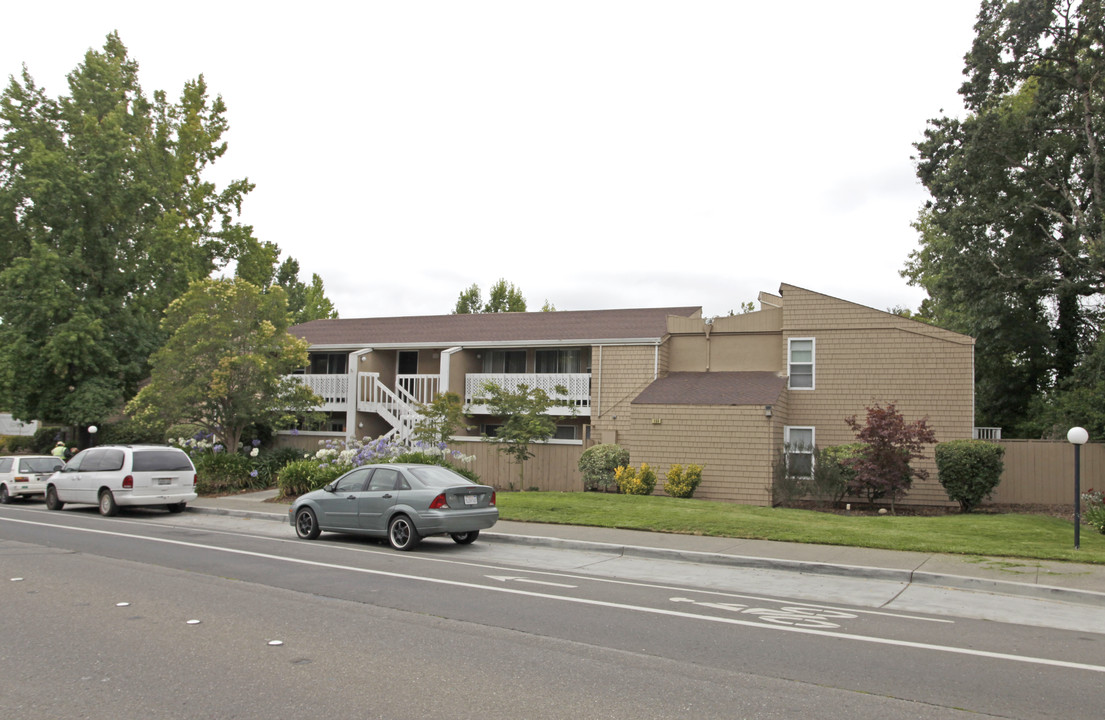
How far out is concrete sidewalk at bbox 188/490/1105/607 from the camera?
10.7m

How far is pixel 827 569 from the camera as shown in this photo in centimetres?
1188

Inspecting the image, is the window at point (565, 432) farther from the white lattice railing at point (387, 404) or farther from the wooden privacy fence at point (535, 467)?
the white lattice railing at point (387, 404)

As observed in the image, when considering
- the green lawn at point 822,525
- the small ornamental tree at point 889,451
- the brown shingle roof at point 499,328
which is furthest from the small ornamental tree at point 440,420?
the small ornamental tree at point 889,451

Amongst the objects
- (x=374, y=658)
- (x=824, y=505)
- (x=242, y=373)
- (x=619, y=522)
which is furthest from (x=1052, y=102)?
(x=374, y=658)

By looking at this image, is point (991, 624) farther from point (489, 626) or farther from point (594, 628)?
point (489, 626)

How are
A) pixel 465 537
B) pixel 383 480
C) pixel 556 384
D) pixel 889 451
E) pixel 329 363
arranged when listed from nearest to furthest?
pixel 383 480
pixel 465 537
pixel 889 451
pixel 556 384
pixel 329 363

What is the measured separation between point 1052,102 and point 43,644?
32.1m

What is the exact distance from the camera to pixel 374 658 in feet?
22.2

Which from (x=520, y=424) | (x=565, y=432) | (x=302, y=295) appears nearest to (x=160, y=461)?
(x=520, y=424)

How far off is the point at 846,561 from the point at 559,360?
18.7 metres

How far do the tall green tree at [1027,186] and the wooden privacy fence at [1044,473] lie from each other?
7072 mm

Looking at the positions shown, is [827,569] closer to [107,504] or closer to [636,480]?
[636,480]

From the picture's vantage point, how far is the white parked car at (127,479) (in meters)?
18.8

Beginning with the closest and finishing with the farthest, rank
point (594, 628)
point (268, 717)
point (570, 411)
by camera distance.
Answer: point (268, 717) < point (594, 628) < point (570, 411)
